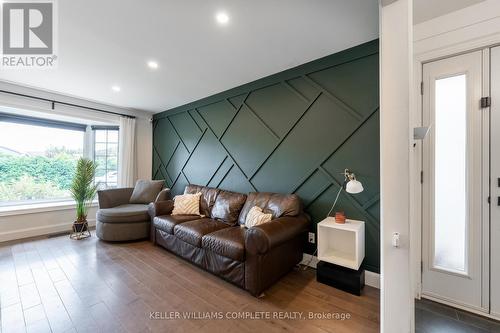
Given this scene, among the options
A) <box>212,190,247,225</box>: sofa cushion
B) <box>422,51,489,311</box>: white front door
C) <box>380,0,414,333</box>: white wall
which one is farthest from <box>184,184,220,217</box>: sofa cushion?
<box>422,51,489,311</box>: white front door

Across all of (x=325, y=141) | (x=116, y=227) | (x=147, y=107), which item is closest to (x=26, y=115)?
(x=147, y=107)

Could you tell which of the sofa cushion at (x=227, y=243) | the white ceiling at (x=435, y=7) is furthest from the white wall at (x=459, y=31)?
the sofa cushion at (x=227, y=243)

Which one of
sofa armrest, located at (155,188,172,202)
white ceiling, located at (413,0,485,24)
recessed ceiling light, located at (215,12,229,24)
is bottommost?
sofa armrest, located at (155,188,172,202)

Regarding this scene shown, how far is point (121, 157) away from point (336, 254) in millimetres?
4431

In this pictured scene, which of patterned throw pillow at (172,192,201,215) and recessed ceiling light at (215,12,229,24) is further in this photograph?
patterned throw pillow at (172,192,201,215)

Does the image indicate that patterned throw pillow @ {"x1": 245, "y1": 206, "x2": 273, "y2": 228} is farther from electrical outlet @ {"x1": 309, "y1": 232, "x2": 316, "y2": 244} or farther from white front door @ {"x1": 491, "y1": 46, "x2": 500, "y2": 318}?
white front door @ {"x1": 491, "y1": 46, "x2": 500, "y2": 318}

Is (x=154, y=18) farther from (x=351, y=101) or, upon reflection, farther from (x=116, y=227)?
(x=116, y=227)

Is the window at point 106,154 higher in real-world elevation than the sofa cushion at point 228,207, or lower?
higher

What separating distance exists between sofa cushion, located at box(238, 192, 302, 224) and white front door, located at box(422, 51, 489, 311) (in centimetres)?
121

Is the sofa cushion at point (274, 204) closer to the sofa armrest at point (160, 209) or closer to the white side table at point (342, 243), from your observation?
the white side table at point (342, 243)

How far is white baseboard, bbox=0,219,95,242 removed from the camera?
3.27m

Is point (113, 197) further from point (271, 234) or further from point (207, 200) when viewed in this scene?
point (271, 234)

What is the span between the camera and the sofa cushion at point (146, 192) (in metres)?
3.93

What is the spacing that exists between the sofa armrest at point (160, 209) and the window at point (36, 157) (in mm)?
2493
